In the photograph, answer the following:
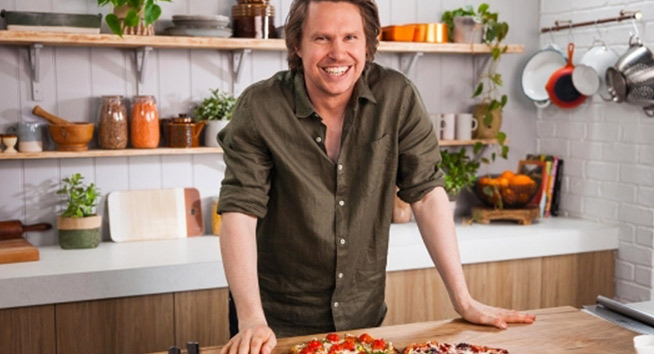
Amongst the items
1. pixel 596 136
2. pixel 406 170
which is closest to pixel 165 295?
pixel 406 170

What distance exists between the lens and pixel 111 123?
125 inches

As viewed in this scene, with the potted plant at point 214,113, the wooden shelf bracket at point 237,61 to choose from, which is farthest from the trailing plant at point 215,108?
the wooden shelf bracket at point 237,61

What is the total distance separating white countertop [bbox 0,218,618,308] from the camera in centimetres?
273

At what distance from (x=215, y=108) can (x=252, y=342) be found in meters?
1.81

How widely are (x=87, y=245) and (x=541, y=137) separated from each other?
235 centimetres

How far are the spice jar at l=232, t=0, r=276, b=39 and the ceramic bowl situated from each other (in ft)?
2.49

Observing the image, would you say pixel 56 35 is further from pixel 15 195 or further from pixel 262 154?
pixel 262 154

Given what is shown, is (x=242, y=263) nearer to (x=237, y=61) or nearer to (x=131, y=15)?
(x=131, y=15)

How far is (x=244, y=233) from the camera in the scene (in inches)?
75.1

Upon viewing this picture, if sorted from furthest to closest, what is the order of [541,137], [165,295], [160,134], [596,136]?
[541,137] < [596,136] < [160,134] < [165,295]

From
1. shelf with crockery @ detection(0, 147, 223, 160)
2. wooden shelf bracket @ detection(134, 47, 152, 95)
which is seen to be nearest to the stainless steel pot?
shelf with crockery @ detection(0, 147, 223, 160)

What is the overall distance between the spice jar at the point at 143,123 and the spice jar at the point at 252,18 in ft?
1.61

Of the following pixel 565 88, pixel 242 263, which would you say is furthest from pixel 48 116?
pixel 565 88

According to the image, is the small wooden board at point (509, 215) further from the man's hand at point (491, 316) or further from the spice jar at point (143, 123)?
the man's hand at point (491, 316)
